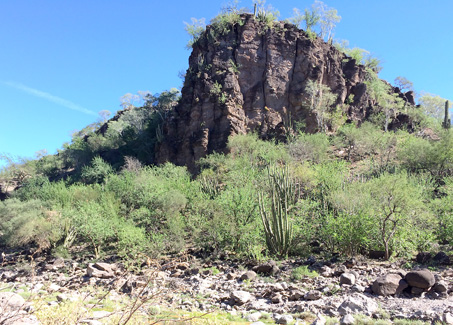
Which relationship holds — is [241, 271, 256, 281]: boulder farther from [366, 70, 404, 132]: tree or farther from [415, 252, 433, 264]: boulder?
[366, 70, 404, 132]: tree

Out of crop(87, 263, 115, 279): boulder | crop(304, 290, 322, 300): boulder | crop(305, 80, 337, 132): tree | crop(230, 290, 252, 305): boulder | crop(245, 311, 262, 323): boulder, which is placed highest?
crop(305, 80, 337, 132): tree

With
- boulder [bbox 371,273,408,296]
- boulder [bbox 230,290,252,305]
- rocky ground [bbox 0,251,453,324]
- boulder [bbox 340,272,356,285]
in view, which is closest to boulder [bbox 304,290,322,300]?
rocky ground [bbox 0,251,453,324]

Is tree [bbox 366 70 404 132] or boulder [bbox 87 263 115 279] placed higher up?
tree [bbox 366 70 404 132]

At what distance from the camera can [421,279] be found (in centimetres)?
830

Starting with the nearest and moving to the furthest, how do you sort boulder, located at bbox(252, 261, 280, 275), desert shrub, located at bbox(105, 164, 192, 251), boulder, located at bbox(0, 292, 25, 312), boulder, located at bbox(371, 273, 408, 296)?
boulder, located at bbox(0, 292, 25, 312) < boulder, located at bbox(371, 273, 408, 296) < boulder, located at bbox(252, 261, 280, 275) < desert shrub, located at bbox(105, 164, 192, 251)

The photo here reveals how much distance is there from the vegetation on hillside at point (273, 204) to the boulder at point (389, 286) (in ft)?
13.1

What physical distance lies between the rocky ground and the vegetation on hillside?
1.81 metres

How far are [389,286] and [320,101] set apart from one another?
33.0 meters

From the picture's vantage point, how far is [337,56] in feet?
143

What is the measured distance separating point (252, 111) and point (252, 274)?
29.9 metres

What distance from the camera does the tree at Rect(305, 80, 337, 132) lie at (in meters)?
37.9

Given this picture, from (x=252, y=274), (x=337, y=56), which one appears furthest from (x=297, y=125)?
(x=252, y=274)

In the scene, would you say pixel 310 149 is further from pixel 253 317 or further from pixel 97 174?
pixel 97 174

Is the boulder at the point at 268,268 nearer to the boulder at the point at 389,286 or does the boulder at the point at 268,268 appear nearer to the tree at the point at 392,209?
the boulder at the point at 389,286
